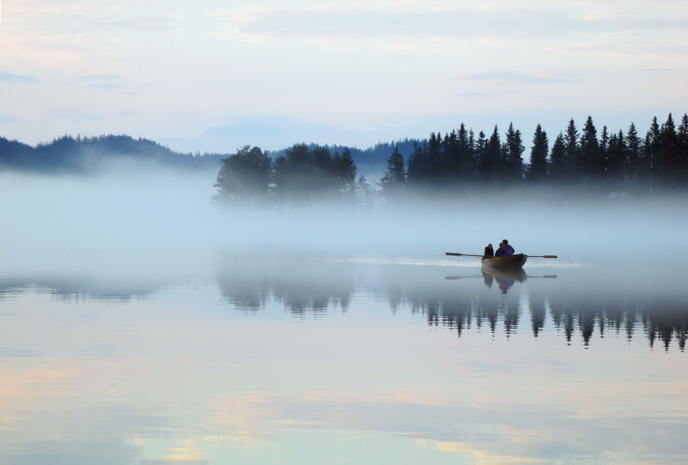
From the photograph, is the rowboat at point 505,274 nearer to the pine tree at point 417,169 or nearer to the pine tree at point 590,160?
the pine tree at point 590,160

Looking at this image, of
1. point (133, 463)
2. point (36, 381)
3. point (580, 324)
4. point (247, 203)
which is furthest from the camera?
point (247, 203)

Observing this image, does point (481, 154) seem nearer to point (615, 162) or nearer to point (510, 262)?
point (615, 162)

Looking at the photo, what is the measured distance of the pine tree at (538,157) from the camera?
15888cm

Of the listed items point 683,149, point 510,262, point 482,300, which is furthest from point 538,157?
point 482,300

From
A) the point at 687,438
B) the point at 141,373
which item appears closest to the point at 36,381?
the point at 141,373

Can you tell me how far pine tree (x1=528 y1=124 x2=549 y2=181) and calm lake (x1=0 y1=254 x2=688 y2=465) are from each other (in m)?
129

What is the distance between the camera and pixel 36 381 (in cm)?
1609


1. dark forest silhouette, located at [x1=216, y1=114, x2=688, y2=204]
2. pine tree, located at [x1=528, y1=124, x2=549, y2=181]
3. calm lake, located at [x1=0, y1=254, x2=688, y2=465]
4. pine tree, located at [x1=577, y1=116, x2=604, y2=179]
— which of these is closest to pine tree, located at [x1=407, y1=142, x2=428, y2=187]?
dark forest silhouette, located at [x1=216, y1=114, x2=688, y2=204]

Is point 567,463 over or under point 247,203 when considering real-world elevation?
under

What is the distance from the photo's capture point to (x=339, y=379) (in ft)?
54.7

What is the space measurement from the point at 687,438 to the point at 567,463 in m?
2.20

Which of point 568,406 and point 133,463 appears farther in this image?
point 568,406

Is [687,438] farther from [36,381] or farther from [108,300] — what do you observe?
[108,300]

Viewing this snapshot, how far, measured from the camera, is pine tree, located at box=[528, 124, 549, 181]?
158875 millimetres
